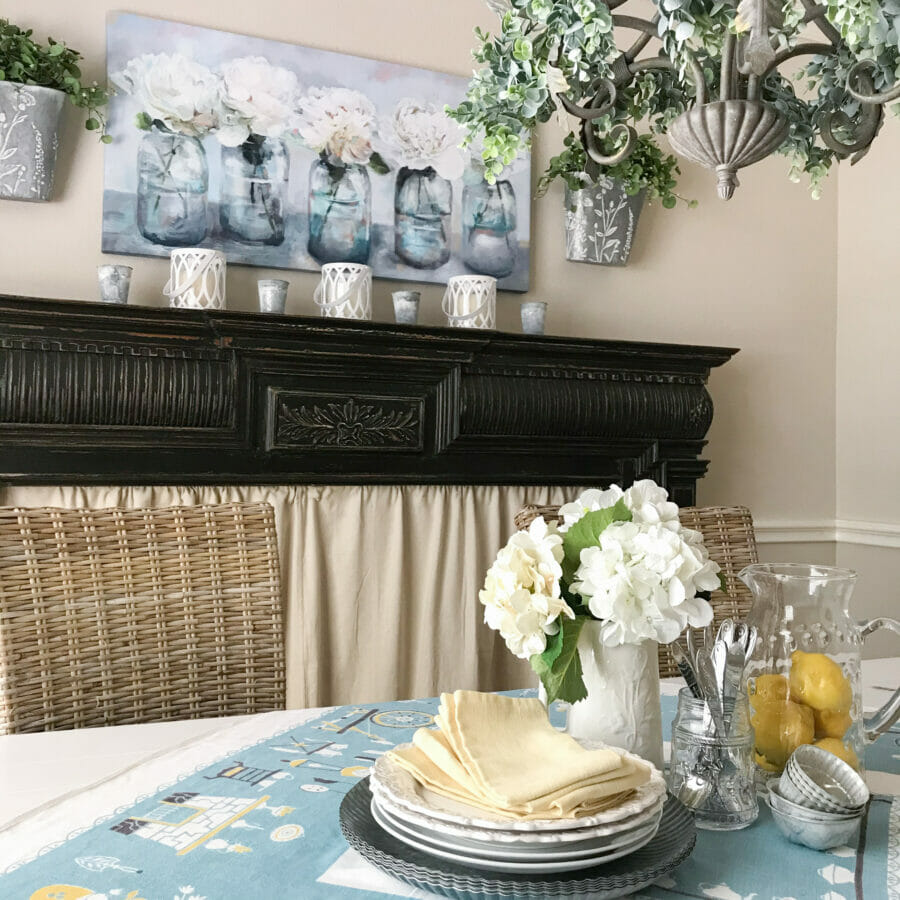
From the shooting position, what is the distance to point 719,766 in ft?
3.04

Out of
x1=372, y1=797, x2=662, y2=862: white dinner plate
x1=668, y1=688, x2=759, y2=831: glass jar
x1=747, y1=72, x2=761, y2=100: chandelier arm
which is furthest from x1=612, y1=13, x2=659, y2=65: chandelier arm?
x1=372, y1=797, x2=662, y2=862: white dinner plate

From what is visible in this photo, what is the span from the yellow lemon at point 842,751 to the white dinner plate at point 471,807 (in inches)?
7.8

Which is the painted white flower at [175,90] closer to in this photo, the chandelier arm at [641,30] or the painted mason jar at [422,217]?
the painted mason jar at [422,217]

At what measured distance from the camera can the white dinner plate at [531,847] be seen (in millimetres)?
756

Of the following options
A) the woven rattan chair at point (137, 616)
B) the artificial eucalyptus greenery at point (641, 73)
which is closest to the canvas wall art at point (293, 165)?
the woven rattan chair at point (137, 616)

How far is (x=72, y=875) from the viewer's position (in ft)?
2.59

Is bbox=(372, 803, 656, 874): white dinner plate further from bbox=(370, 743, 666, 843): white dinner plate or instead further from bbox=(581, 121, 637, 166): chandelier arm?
bbox=(581, 121, 637, 166): chandelier arm

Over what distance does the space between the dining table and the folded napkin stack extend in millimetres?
85

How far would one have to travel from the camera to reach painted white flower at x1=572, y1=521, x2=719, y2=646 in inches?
36.7

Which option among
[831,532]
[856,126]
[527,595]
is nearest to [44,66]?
[856,126]

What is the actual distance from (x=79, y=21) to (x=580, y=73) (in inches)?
67.6

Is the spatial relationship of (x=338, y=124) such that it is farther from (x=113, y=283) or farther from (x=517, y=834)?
(x=517, y=834)

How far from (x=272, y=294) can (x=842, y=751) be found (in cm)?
175

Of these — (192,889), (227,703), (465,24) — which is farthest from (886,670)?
(465,24)
